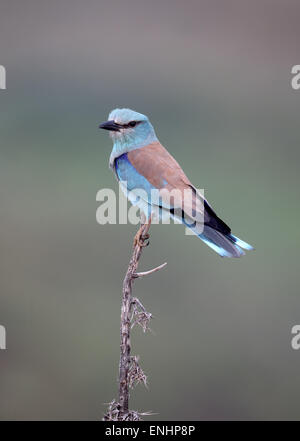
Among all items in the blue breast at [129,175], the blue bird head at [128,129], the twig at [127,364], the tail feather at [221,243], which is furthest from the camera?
the blue bird head at [128,129]

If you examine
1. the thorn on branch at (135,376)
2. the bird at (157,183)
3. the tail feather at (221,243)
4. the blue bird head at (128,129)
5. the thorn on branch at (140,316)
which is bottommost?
the thorn on branch at (135,376)

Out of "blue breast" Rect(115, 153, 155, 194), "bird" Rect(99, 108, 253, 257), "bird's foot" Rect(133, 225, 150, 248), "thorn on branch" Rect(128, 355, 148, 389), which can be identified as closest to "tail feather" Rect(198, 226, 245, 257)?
"bird" Rect(99, 108, 253, 257)

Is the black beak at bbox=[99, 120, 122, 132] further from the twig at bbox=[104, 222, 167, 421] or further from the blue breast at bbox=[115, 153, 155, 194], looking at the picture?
the twig at bbox=[104, 222, 167, 421]

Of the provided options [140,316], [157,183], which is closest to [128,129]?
[157,183]

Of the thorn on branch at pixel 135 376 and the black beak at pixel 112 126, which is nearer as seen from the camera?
the thorn on branch at pixel 135 376

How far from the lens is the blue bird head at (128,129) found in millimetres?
3961

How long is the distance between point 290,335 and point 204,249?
1672 mm

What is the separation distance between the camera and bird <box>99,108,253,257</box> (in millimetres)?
3547

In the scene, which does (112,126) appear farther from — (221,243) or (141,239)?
(221,243)

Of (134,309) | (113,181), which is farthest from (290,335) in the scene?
(134,309)

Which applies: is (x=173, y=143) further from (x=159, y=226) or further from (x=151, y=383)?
(x=151, y=383)

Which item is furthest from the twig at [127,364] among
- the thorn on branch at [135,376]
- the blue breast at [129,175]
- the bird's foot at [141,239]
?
the blue breast at [129,175]

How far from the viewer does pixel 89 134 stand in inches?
410

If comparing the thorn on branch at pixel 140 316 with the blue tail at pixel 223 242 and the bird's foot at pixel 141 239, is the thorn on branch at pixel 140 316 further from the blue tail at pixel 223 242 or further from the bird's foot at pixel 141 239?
the blue tail at pixel 223 242
